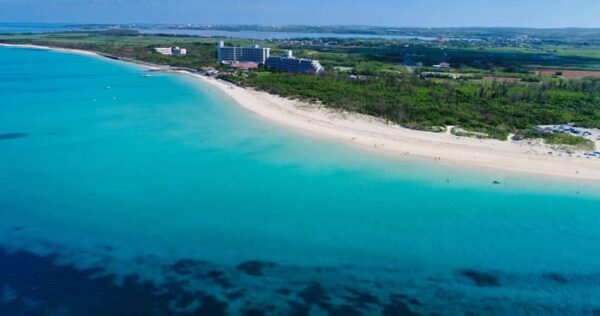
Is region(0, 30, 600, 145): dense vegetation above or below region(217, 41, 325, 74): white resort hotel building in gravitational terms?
below

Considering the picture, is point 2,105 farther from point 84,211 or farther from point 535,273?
point 535,273

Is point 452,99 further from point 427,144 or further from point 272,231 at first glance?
point 272,231

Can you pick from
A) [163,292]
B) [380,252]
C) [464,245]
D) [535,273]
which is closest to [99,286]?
[163,292]

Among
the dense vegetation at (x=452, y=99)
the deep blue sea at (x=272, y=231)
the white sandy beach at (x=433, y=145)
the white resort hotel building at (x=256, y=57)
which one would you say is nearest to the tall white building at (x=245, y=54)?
the white resort hotel building at (x=256, y=57)

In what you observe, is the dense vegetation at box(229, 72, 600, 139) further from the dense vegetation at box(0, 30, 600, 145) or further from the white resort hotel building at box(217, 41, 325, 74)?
the white resort hotel building at box(217, 41, 325, 74)

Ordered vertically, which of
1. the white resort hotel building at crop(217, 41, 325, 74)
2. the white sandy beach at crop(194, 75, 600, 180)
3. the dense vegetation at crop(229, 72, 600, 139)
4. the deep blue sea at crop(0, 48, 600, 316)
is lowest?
the deep blue sea at crop(0, 48, 600, 316)

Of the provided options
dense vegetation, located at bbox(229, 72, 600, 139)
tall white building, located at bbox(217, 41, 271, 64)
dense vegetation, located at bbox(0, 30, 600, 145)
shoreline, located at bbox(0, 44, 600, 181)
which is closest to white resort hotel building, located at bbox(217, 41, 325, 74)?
tall white building, located at bbox(217, 41, 271, 64)

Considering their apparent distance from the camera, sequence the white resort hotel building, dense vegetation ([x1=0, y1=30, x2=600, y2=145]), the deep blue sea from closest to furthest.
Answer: the deep blue sea < dense vegetation ([x1=0, y1=30, x2=600, y2=145]) < the white resort hotel building

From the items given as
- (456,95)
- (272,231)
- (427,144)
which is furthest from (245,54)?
(272,231)

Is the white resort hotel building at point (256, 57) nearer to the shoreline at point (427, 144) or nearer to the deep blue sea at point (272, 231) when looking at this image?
the shoreline at point (427, 144)
